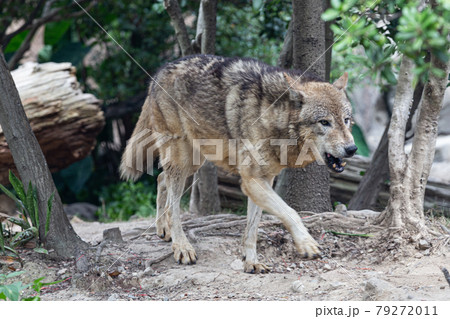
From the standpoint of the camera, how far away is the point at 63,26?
950cm

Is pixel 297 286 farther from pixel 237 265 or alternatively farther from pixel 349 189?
pixel 349 189

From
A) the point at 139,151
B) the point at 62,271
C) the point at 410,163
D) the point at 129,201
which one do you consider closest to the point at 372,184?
the point at 410,163

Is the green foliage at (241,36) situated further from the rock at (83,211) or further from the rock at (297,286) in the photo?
the rock at (297,286)

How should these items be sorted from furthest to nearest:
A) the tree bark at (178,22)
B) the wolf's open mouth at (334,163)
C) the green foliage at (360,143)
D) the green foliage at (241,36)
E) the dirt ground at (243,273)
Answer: the green foliage at (241,36) < the green foliage at (360,143) < the tree bark at (178,22) < the wolf's open mouth at (334,163) < the dirt ground at (243,273)

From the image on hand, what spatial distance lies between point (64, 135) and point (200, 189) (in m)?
2.21

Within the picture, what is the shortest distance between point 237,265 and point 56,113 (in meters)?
3.73

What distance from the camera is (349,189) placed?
645cm

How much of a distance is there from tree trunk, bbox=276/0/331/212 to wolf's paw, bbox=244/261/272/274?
1099mm

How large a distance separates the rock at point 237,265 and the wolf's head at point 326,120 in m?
1.22

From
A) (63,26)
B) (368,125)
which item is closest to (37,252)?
(63,26)

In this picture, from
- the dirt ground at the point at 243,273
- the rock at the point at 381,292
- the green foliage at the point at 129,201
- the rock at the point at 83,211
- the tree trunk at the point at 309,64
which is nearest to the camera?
the rock at the point at 381,292


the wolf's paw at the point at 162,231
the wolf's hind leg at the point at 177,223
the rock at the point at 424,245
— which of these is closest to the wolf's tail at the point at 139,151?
the wolf's hind leg at the point at 177,223

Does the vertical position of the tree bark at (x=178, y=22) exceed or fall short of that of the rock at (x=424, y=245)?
it exceeds it

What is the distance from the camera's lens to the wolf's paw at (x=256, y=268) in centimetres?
402
